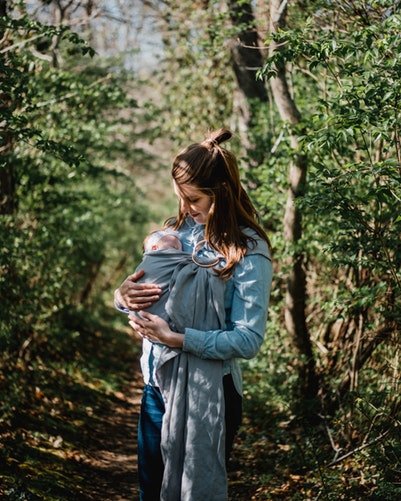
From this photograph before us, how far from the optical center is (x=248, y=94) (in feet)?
25.6

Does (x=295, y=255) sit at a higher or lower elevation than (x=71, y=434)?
higher

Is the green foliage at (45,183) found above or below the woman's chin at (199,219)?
above

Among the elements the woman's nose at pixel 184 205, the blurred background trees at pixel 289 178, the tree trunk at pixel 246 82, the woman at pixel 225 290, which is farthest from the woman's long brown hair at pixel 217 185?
the tree trunk at pixel 246 82

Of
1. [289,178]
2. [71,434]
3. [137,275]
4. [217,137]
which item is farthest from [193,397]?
[71,434]

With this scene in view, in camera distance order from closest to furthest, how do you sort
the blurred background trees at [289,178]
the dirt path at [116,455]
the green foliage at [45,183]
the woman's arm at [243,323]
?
1. the woman's arm at [243,323]
2. the blurred background trees at [289,178]
3. the dirt path at [116,455]
4. the green foliage at [45,183]

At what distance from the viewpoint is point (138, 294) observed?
2.68m

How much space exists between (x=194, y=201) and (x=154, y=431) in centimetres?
94

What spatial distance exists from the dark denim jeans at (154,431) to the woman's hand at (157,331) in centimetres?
24

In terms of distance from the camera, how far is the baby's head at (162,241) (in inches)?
109

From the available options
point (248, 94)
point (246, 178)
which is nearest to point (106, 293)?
point (248, 94)

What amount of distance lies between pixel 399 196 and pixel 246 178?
2.80 meters

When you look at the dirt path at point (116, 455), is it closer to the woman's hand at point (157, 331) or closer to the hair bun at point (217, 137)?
the woman's hand at point (157, 331)

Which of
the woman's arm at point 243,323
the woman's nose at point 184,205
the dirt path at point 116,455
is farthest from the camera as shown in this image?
the dirt path at point 116,455

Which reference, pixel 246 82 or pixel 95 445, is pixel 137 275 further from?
pixel 246 82
